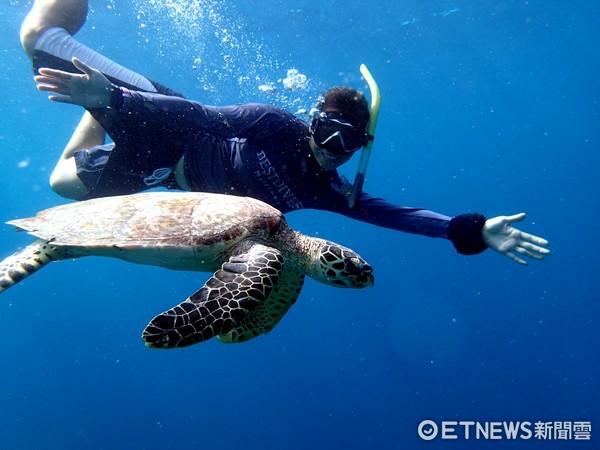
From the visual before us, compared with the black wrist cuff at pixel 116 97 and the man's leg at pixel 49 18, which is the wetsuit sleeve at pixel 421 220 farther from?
the man's leg at pixel 49 18

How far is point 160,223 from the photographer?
3.31 metres

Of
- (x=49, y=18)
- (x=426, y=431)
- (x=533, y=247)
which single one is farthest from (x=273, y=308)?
(x=426, y=431)

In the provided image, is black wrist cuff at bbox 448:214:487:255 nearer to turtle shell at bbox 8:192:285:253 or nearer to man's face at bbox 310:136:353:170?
man's face at bbox 310:136:353:170

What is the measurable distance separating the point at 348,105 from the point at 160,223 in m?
2.50

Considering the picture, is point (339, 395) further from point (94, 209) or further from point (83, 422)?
point (94, 209)

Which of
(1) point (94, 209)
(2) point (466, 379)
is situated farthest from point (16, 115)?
(2) point (466, 379)

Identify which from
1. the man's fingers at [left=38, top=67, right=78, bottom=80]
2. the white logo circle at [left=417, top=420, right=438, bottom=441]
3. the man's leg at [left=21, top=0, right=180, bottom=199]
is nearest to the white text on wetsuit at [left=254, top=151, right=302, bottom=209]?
the man's leg at [left=21, top=0, right=180, bottom=199]

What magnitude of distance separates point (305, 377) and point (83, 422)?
1478 centimetres

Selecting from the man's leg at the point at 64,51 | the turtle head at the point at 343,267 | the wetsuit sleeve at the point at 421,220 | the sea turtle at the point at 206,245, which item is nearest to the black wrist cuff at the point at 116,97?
the sea turtle at the point at 206,245

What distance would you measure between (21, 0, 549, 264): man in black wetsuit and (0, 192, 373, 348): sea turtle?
2.85ft

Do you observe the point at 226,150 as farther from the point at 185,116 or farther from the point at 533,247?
the point at 533,247

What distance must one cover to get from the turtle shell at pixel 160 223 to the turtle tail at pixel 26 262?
0.91 feet

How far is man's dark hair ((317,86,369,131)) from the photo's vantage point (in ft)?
14.5

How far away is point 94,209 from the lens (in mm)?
3664
